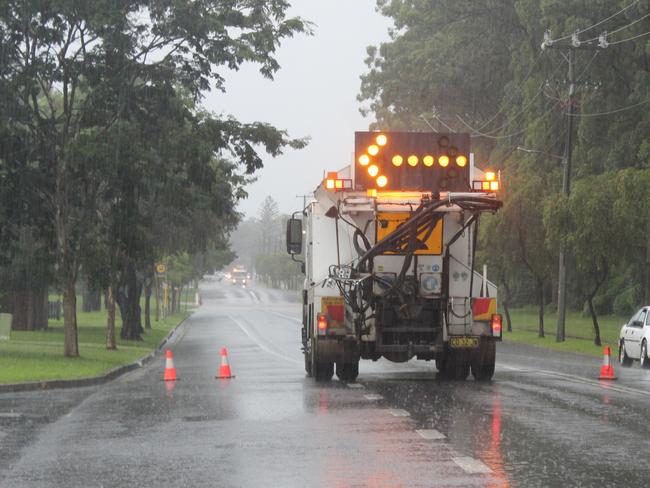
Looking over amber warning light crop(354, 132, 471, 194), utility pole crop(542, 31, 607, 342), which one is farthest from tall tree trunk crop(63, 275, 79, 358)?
utility pole crop(542, 31, 607, 342)

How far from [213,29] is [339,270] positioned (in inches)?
497

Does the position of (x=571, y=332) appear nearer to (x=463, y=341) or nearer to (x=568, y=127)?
(x=568, y=127)

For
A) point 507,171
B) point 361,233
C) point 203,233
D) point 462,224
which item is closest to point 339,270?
point 361,233

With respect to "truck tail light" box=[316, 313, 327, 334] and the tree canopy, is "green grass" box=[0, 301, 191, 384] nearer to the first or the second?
"truck tail light" box=[316, 313, 327, 334]

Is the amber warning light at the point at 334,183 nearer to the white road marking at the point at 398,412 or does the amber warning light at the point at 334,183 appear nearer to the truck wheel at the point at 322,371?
the truck wheel at the point at 322,371

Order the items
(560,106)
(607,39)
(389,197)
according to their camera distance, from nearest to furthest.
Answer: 1. (389,197)
2. (607,39)
3. (560,106)

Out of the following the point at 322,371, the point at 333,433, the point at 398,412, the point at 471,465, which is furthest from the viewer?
the point at 322,371

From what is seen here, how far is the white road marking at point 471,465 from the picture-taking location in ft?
34.7

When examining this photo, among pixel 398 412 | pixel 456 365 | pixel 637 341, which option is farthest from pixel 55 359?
pixel 398 412

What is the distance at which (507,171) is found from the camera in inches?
2360

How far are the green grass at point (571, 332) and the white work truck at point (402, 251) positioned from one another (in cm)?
2025

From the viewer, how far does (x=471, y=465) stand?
35.9ft

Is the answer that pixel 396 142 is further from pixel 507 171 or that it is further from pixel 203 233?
pixel 507 171

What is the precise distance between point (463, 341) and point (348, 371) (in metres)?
2.24
